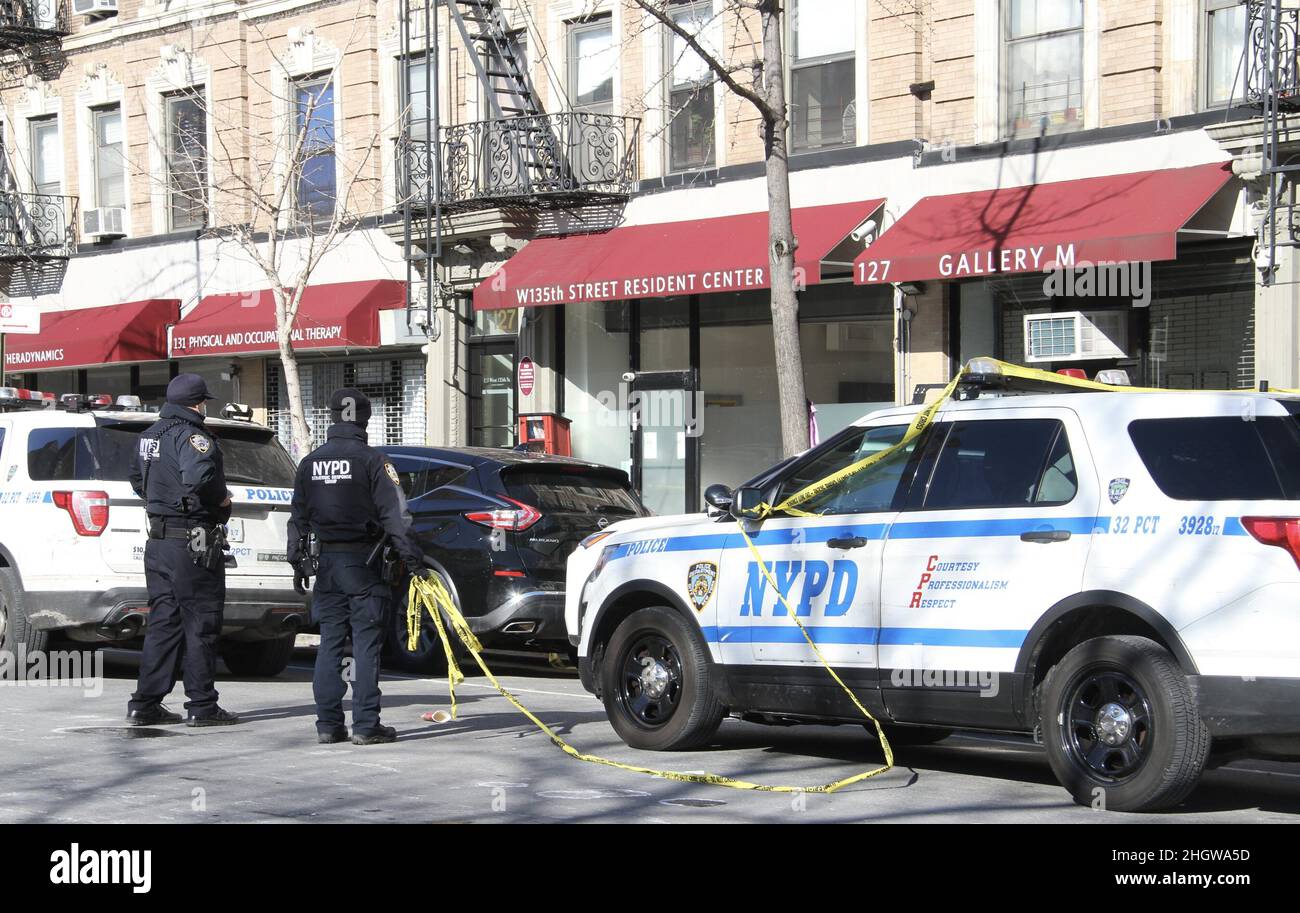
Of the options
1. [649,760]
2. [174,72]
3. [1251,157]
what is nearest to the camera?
[649,760]

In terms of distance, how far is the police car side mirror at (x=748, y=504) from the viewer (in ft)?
28.6

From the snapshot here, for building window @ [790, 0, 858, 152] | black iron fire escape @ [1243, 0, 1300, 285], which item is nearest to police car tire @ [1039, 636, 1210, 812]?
black iron fire escape @ [1243, 0, 1300, 285]

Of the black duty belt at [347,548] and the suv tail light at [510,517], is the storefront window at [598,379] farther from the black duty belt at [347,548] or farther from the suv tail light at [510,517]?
the black duty belt at [347,548]

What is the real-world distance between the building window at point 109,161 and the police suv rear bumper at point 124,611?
666 inches

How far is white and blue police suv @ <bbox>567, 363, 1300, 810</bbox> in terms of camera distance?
6988 mm

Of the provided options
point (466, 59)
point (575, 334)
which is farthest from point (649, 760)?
point (466, 59)

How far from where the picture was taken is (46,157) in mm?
28438

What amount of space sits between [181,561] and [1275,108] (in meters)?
10.1

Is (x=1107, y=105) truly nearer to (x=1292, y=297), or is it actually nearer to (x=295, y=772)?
(x=1292, y=297)

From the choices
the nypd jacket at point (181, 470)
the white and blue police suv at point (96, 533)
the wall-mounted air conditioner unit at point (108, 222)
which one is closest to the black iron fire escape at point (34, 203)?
the wall-mounted air conditioner unit at point (108, 222)

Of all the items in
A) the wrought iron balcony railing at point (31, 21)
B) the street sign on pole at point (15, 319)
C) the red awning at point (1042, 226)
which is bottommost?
the street sign on pole at point (15, 319)

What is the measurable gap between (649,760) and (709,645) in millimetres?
654

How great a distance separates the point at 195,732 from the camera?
9.76 meters

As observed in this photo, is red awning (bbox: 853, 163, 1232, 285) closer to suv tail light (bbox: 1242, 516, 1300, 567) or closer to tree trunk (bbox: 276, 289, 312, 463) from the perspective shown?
tree trunk (bbox: 276, 289, 312, 463)
